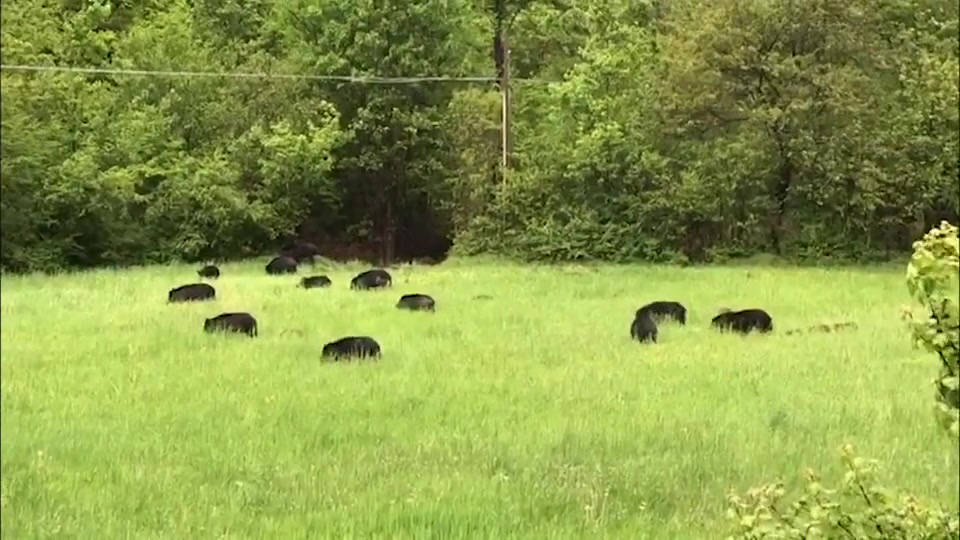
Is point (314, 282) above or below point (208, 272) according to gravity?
below

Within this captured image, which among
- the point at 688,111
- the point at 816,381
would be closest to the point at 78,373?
the point at 816,381

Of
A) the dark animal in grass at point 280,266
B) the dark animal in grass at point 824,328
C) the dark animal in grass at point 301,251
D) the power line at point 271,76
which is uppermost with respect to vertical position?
the power line at point 271,76

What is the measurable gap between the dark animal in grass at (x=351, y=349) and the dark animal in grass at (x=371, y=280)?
5677 millimetres

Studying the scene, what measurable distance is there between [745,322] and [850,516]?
9559 millimetres

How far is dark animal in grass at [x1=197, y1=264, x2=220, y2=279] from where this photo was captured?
1341cm

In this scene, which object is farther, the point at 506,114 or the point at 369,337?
the point at 506,114

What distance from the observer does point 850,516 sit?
3174 millimetres

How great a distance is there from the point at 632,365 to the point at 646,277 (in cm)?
941

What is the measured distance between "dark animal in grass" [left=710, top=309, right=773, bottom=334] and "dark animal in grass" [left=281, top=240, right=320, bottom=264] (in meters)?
6.21

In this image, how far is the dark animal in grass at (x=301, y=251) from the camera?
1656 cm

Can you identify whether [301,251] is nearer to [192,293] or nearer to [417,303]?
[417,303]

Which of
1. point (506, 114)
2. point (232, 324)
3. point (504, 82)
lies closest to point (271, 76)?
point (232, 324)

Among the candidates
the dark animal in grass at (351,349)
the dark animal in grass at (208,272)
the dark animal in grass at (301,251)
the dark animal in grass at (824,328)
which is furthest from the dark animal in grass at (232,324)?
the dark animal in grass at (824,328)

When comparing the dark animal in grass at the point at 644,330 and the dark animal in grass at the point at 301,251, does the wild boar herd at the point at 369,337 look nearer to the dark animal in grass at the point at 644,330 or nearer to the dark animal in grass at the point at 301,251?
the dark animal in grass at the point at 644,330
